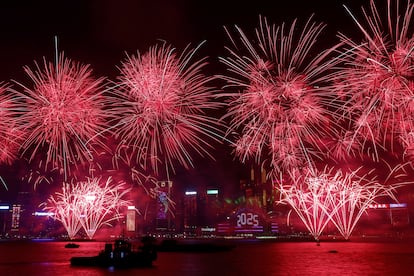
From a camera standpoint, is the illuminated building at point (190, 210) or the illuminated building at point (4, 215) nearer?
the illuminated building at point (4, 215)

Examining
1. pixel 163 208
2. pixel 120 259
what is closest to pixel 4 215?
pixel 163 208

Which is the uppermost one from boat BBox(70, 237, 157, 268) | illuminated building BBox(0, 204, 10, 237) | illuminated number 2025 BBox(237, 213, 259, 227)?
illuminated building BBox(0, 204, 10, 237)

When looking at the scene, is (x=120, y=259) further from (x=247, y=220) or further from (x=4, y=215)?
(x=4, y=215)

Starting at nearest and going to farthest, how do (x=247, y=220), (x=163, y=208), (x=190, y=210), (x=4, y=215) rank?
(x=247, y=220)
(x=4, y=215)
(x=190, y=210)
(x=163, y=208)

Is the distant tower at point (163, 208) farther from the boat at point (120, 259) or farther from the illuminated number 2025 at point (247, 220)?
the boat at point (120, 259)

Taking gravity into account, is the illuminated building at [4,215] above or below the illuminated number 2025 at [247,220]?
above

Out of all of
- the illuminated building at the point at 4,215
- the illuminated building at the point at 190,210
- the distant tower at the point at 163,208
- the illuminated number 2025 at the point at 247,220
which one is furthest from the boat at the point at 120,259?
the illuminated building at the point at 4,215

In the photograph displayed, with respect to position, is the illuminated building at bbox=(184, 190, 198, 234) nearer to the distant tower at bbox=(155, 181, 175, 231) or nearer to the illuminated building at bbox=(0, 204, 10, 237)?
the distant tower at bbox=(155, 181, 175, 231)

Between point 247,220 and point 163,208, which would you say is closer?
point 247,220

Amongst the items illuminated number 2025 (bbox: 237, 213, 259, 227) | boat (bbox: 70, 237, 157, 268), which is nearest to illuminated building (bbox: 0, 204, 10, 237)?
illuminated number 2025 (bbox: 237, 213, 259, 227)
